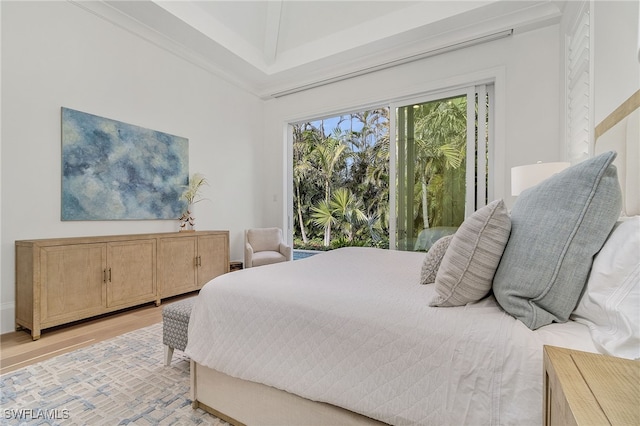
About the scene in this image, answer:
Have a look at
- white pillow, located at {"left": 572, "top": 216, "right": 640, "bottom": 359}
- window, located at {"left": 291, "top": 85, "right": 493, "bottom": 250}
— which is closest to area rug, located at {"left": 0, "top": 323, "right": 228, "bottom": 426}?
white pillow, located at {"left": 572, "top": 216, "right": 640, "bottom": 359}

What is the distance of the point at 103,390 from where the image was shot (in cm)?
163

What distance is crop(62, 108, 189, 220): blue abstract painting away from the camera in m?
2.83

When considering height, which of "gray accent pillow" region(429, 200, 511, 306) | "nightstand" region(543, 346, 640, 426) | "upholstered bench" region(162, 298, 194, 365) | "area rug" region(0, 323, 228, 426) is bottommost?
"area rug" region(0, 323, 228, 426)

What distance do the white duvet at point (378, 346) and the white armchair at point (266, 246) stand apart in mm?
2725

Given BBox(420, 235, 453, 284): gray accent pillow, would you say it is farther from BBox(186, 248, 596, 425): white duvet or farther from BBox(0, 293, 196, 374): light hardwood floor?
BBox(0, 293, 196, 374): light hardwood floor

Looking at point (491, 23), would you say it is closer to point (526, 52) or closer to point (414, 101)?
point (526, 52)

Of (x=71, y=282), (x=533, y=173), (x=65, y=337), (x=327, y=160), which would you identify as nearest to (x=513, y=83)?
(x=533, y=173)

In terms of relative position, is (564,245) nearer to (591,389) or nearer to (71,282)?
(591,389)

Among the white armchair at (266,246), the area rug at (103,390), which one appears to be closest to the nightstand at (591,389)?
the area rug at (103,390)

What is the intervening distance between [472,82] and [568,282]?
3189 millimetres

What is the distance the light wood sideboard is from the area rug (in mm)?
575

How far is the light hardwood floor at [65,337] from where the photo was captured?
2.04 metres

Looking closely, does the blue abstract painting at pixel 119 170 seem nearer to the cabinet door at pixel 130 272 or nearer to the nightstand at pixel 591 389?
the cabinet door at pixel 130 272

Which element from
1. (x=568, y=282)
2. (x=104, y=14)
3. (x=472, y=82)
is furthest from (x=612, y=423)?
(x=104, y=14)
